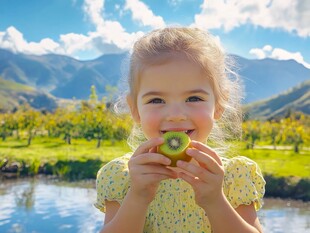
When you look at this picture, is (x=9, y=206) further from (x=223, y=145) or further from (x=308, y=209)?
(x=223, y=145)

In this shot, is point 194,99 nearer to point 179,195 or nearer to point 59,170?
point 179,195

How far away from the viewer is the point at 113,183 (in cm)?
196

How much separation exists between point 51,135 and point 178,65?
92.1 feet

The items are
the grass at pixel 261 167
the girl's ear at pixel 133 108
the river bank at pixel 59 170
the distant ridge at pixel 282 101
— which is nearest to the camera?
the girl's ear at pixel 133 108

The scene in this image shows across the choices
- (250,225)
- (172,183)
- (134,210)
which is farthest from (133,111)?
(250,225)

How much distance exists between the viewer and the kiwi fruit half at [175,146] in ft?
5.15

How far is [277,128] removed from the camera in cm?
2248

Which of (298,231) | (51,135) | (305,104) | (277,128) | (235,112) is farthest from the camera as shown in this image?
(305,104)

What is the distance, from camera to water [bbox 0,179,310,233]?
9.72 metres

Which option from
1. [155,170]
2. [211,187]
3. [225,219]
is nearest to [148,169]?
[155,170]

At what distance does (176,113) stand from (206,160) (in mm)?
249

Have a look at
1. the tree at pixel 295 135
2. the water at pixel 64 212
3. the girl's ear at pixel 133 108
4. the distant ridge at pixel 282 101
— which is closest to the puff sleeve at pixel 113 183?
the girl's ear at pixel 133 108

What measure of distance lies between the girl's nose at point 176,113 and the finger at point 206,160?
17cm

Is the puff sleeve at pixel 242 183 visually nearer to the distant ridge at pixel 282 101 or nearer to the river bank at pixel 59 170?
the river bank at pixel 59 170
